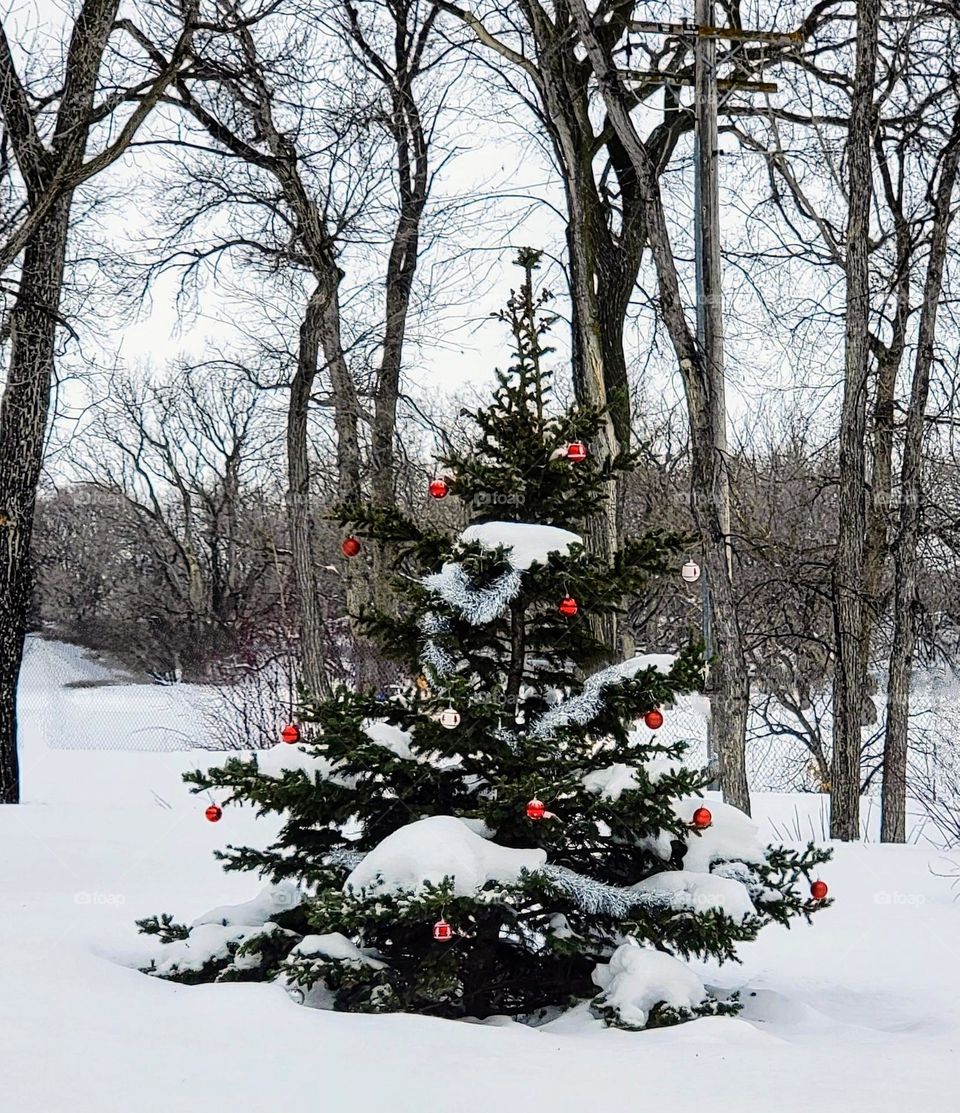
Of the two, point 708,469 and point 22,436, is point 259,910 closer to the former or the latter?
point 708,469

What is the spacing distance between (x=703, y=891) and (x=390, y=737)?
47.4 inches

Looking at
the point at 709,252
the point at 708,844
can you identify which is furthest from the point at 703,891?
the point at 709,252

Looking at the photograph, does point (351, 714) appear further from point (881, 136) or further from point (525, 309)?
point (881, 136)

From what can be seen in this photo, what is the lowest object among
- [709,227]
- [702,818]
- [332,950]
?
[332,950]

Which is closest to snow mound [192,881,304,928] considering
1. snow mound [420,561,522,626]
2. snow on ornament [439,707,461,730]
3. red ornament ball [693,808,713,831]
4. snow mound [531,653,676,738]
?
snow on ornament [439,707,461,730]

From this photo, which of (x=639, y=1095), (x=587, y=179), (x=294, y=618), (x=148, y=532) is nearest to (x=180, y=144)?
(x=587, y=179)

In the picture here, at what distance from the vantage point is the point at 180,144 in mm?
11422

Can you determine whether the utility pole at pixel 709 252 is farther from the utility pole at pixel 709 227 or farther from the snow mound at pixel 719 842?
the snow mound at pixel 719 842

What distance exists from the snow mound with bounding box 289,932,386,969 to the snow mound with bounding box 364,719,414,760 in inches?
25.6

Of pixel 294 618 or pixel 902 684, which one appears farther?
pixel 294 618

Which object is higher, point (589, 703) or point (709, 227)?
point (709, 227)

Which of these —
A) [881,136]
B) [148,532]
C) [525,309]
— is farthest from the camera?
[148,532]

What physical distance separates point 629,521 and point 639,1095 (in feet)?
65.9

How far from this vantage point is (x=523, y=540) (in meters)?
4.02
